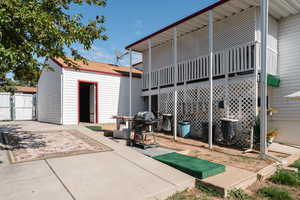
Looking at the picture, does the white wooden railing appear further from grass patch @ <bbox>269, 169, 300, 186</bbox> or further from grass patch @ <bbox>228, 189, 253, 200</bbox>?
grass patch @ <bbox>228, 189, 253, 200</bbox>

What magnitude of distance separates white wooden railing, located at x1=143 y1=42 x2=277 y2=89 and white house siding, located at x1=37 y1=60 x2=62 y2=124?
20.0ft

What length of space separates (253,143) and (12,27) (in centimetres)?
690

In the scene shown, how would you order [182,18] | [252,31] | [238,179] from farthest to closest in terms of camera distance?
A: [182,18], [252,31], [238,179]

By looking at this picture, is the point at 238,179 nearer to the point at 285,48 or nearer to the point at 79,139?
the point at 79,139

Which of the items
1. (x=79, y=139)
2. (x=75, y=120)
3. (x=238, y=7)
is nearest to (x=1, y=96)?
(x=75, y=120)

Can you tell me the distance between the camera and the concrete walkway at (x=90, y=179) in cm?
260

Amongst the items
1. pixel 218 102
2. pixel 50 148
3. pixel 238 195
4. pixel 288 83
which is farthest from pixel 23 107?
pixel 288 83

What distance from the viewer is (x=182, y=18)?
7500 millimetres

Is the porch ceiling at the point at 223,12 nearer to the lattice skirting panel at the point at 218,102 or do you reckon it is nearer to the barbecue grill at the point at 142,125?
the lattice skirting panel at the point at 218,102

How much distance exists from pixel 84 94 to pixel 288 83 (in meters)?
11.7

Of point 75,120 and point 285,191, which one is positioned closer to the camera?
point 285,191

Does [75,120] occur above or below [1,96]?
below

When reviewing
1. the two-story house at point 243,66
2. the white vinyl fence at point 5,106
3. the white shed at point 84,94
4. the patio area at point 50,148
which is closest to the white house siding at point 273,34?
the two-story house at point 243,66

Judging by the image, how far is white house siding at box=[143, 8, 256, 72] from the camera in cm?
682
